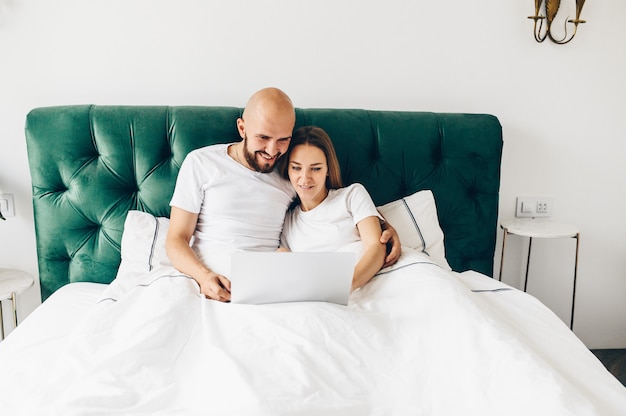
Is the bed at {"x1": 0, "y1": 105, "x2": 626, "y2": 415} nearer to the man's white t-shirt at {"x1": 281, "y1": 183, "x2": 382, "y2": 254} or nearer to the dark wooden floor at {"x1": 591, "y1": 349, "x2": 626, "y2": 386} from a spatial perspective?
the man's white t-shirt at {"x1": 281, "y1": 183, "x2": 382, "y2": 254}

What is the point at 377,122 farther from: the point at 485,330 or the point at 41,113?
the point at 41,113

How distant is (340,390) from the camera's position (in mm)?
948

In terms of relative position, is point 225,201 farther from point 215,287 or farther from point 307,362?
point 307,362

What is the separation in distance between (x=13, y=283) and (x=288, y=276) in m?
1.06

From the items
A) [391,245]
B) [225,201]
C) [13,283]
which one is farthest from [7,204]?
[391,245]

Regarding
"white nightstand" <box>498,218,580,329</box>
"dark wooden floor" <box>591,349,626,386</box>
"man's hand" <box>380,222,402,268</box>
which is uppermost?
"man's hand" <box>380,222,402,268</box>

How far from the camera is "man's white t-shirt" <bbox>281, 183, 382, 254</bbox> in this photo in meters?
1.55

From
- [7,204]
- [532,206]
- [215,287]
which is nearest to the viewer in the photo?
[215,287]

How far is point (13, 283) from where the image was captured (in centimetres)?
167

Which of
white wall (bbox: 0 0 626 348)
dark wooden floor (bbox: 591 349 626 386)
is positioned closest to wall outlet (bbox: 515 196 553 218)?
white wall (bbox: 0 0 626 348)

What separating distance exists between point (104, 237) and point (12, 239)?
0.44 meters

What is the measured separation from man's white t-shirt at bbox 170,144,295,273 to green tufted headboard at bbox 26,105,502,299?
0.13 m

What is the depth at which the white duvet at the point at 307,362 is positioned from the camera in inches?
34.9

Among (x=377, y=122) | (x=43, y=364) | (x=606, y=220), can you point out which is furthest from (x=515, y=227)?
(x=43, y=364)
